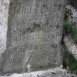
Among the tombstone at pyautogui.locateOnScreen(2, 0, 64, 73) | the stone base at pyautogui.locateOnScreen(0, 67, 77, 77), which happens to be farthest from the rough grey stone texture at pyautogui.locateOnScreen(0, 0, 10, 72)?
the stone base at pyautogui.locateOnScreen(0, 67, 77, 77)

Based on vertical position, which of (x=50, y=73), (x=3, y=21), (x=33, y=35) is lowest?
(x=50, y=73)

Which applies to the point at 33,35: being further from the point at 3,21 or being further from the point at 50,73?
the point at 50,73

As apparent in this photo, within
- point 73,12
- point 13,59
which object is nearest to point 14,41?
point 13,59

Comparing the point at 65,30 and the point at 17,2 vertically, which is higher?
the point at 17,2

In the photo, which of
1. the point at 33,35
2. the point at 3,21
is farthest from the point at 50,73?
the point at 3,21

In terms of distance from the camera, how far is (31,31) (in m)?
3.41

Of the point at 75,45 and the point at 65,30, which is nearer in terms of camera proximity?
the point at 75,45

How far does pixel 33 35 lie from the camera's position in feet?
11.3

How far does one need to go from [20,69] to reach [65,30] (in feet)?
2.80

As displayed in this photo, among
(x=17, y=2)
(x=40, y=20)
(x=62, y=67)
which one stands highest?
(x=17, y=2)

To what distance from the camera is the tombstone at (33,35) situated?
3.28m

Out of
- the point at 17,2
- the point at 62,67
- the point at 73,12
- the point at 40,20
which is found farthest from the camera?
the point at 73,12

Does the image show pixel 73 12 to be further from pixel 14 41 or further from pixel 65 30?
pixel 14 41

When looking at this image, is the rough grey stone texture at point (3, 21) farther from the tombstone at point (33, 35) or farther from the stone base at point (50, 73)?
the stone base at point (50, 73)
